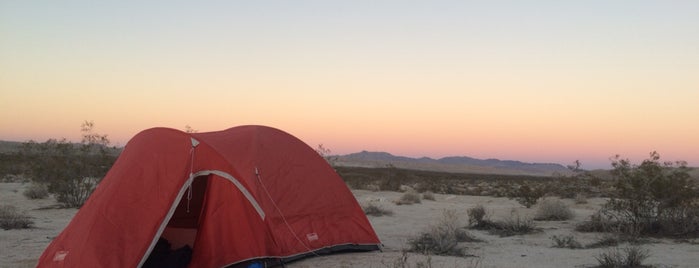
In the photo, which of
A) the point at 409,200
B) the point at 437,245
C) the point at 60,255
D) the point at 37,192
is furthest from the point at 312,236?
the point at 37,192

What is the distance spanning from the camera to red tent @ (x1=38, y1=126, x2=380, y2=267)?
7102 mm

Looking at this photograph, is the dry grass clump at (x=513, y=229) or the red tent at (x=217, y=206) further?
the dry grass clump at (x=513, y=229)

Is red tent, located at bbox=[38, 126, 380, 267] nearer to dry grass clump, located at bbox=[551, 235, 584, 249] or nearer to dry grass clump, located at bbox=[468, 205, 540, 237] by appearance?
dry grass clump, located at bbox=[551, 235, 584, 249]

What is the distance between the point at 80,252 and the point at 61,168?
11.5m

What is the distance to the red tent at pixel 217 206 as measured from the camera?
7.10 metres

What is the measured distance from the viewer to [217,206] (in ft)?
26.3

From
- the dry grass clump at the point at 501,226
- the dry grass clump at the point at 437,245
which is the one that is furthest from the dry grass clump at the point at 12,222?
the dry grass clump at the point at 501,226

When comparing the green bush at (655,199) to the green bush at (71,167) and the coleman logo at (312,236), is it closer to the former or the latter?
the coleman logo at (312,236)

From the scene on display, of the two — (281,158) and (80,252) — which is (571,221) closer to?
(281,158)

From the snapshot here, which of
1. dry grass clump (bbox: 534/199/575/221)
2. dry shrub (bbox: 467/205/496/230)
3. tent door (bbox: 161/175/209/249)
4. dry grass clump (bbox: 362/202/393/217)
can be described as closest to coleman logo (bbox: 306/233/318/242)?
tent door (bbox: 161/175/209/249)

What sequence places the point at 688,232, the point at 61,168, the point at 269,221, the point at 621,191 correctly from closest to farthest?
the point at 269,221
the point at 688,232
the point at 621,191
the point at 61,168

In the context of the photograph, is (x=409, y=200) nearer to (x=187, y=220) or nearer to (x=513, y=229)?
(x=513, y=229)

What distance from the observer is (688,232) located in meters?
12.0

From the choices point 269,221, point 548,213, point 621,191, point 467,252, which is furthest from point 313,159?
point 548,213
